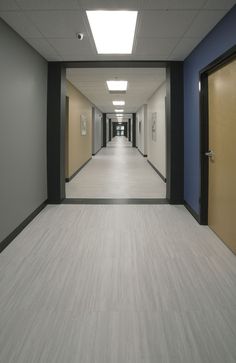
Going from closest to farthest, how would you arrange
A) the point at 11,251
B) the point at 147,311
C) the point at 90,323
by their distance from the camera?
1. the point at 90,323
2. the point at 147,311
3. the point at 11,251

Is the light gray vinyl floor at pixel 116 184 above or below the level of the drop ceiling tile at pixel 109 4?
below

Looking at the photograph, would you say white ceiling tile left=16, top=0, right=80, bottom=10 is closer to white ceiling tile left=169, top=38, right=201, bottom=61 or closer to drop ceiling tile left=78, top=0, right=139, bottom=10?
drop ceiling tile left=78, top=0, right=139, bottom=10

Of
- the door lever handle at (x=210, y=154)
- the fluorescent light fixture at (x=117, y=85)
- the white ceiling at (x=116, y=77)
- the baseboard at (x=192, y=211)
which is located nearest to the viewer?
the door lever handle at (x=210, y=154)

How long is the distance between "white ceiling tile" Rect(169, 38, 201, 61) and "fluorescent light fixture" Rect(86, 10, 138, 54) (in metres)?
0.55

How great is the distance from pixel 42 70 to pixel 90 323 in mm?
3449

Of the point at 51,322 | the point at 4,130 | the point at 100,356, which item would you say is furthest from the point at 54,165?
the point at 100,356

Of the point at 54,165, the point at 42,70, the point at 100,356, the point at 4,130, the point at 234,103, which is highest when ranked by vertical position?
the point at 42,70

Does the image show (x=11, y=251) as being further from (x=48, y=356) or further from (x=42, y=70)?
(x=42, y=70)

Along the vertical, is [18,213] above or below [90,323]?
above

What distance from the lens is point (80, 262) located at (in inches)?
102

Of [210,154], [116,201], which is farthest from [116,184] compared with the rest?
[210,154]

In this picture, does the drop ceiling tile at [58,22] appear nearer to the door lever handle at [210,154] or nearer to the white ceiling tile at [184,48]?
the white ceiling tile at [184,48]

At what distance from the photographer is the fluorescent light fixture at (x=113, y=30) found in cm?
287

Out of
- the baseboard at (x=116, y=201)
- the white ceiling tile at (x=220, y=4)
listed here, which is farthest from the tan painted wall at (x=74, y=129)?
the white ceiling tile at (x=220, y=4)
